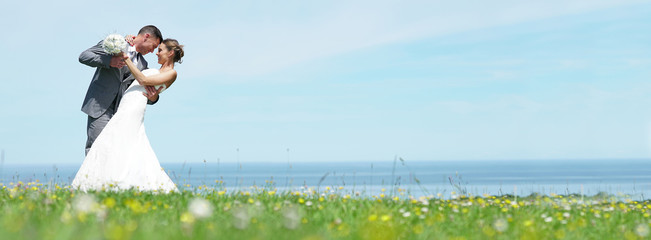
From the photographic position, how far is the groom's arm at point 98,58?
9.91 metres

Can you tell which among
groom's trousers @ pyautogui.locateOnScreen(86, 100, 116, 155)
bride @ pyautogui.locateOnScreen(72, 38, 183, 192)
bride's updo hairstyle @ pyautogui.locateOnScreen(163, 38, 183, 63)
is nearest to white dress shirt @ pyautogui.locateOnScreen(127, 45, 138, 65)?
bride @ pyautogui.locateOnScreen(72, 38, 183, 192)

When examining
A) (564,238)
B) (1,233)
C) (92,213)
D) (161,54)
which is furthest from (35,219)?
(564,238)

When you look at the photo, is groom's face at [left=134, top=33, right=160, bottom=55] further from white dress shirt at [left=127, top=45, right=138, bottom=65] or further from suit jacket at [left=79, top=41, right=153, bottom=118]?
suit jacket at [left=79, top=41, right=153, bottom=118]

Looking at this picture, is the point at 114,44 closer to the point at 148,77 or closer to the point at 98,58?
the point at 98,58

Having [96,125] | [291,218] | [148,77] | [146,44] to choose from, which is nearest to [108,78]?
[96,125]

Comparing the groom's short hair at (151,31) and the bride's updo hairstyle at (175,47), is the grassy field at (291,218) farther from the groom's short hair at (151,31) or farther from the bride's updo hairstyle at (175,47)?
the groom's short hair at (151,31)

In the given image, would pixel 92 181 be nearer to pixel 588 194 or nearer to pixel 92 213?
pixel 92 213

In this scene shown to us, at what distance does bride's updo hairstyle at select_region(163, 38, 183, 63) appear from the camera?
9977mm

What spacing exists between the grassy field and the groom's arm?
230 centimetres

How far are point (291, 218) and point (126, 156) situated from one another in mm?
5267

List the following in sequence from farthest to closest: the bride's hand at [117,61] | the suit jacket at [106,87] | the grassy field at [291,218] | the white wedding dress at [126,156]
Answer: the suit jacket at [106,87] < the bride's hand at [117,61] < the white wedding dress at [126,156] < the grassy field at [291,218]

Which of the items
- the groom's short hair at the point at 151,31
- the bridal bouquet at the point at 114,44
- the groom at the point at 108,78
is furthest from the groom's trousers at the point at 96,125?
the groom's short hair at the point at 151,31

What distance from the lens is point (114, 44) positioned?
9586 mm

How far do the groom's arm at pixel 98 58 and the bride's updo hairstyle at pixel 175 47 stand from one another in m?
0.75
